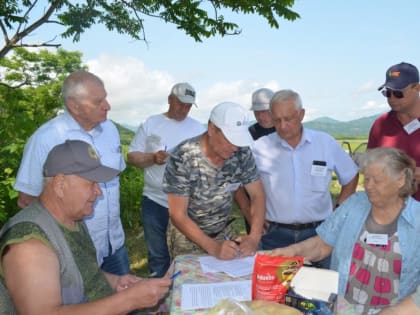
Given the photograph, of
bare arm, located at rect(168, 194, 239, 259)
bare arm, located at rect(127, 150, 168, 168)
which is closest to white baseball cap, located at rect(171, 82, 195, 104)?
bare arm, located at rect(127, 150, 168, 168)

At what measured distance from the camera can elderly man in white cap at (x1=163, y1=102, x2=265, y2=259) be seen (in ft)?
7.47

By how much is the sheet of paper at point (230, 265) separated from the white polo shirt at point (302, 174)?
32.5 inches

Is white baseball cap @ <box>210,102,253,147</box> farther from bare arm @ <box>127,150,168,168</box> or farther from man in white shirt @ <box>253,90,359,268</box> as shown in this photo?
bare arm @ <box>127,150,168,168</box>

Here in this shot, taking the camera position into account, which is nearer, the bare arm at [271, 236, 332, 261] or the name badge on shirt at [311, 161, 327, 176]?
the bare arm at [271, 236, 332, 261]

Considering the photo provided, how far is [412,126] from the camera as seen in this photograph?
10.6 ft

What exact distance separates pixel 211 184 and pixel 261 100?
2.21m

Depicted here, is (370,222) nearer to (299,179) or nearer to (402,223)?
(402,223)

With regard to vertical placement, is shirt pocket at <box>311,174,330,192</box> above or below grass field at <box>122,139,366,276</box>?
above

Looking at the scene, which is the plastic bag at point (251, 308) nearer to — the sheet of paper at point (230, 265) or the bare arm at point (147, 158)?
the sheet of paper at point (230, 265)

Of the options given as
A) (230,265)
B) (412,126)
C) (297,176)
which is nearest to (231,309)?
(230,265)

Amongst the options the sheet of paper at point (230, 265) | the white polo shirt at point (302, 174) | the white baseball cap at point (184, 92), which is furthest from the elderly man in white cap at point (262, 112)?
the sheet of paper at point (230, 265)

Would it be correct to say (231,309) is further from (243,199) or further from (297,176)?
(297,176)

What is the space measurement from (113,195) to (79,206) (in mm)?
1083

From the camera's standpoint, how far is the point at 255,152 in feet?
10.4
